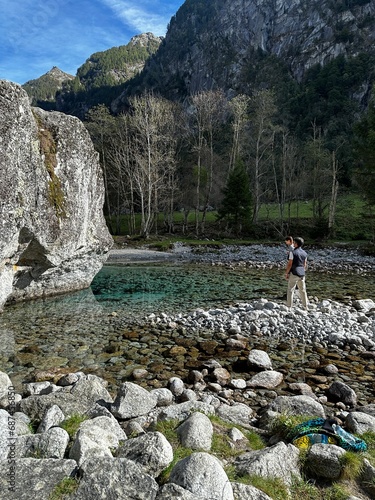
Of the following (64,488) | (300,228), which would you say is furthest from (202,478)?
(300,228)

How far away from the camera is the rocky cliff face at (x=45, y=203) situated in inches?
436

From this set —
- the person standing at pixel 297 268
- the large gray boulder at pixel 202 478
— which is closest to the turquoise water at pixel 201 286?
the person standing at pixel 297 268

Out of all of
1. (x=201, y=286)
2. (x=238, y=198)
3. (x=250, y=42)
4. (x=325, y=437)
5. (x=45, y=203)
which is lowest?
(x=201, y=286)

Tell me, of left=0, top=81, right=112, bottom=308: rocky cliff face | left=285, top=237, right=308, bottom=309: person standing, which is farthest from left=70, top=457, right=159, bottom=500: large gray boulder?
left=285, top=237, right=308, bottom=309: person standing

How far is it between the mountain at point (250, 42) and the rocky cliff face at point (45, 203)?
10107 cm

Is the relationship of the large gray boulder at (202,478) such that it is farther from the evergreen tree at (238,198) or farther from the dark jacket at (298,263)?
the evergreen tree at (238,198)

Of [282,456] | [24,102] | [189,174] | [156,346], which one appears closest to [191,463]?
[282,456]

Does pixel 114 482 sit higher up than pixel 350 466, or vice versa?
pixel 114 482

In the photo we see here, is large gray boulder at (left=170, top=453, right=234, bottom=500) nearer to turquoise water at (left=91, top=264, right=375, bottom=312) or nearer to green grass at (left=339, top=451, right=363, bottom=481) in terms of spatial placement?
green grass at (left=339, top=451, right=363, bottom=481)

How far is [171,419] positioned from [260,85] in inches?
5427

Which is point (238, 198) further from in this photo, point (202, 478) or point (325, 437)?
point (202, 478)

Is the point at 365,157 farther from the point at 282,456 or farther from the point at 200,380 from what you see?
the point at 282,456

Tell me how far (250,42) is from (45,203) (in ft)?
521

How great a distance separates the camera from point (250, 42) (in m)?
146
